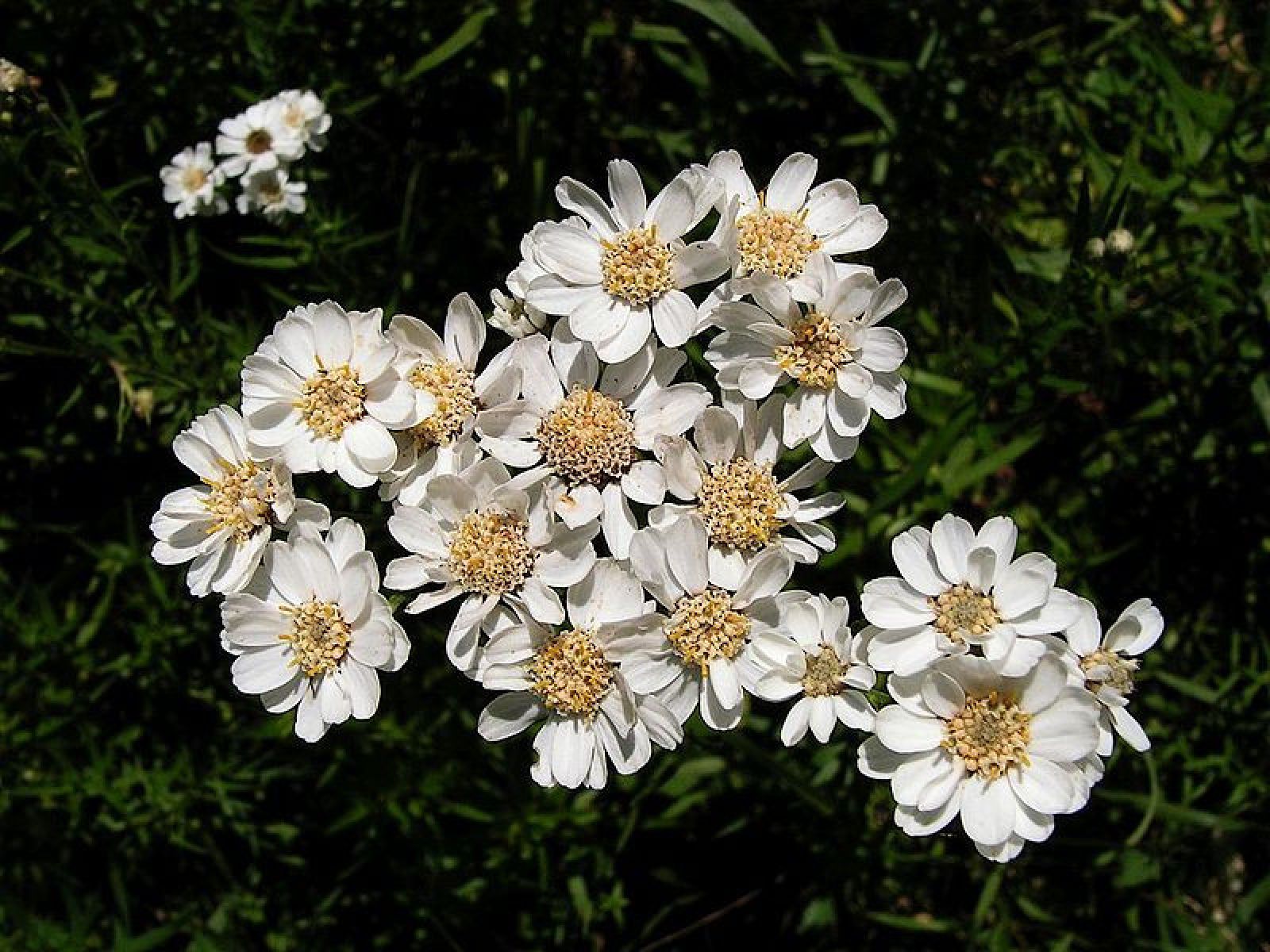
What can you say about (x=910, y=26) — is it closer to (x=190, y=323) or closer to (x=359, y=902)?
(x=190, y=323)

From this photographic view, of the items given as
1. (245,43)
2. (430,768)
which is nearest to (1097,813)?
(430,768)

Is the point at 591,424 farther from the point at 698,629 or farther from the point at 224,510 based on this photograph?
the point at 224,510

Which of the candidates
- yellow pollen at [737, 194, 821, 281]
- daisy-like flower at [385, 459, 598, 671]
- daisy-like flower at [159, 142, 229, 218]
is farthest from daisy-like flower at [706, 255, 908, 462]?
daisy-like flower at [159, 142, 229, 218]

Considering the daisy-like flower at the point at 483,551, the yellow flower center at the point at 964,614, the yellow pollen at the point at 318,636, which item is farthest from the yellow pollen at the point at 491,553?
the yellow flower center at the point at 964,614

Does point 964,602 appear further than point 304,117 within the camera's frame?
No

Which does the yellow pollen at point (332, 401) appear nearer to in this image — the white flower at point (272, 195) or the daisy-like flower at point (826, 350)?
the daisy-like flower at point (826, 350)

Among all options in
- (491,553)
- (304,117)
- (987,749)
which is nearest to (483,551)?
(491,553)
